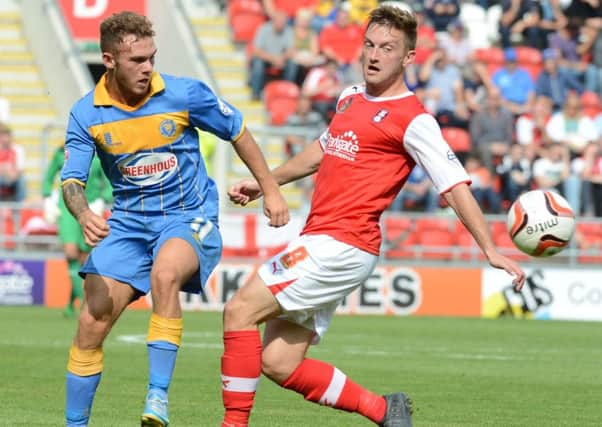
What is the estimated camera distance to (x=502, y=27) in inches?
991

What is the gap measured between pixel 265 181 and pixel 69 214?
32.0 feet

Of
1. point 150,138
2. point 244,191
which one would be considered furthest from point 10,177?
point 244,191

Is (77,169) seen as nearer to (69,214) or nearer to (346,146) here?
(346,146)

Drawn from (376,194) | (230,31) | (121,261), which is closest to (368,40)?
(376,194)

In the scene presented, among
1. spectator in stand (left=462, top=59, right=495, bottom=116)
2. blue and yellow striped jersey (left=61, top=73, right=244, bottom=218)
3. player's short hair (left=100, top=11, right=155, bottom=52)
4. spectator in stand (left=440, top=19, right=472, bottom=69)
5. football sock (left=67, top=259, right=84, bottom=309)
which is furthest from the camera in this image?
spectator in stand (left=440, top=19, right=472, bottom=69)

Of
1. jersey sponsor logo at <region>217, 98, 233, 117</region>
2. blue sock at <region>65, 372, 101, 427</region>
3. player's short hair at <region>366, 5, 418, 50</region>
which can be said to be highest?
player's short hair at <region>366, 5, 418, 50</region>

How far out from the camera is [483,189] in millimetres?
21094

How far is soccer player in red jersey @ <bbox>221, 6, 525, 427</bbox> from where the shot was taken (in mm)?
7023

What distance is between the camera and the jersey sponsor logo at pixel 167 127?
7668mm

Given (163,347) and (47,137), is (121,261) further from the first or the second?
(47,137)

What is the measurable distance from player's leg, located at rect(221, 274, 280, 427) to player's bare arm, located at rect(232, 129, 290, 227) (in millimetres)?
465

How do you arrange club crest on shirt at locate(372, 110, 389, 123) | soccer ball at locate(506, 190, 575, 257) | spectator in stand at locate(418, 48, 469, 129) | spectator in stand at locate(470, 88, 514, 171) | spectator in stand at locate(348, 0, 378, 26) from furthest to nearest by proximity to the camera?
spectator in stand at locate(348, 0, 378, 26), spectator in stand at locate(418, 48, 469, 129), spectator in stand at locate(470, 88, 514, 171), soccer ball at locate(506, 190, 575, 257), club crest on shirt at locate(372, 110, 389, 123)

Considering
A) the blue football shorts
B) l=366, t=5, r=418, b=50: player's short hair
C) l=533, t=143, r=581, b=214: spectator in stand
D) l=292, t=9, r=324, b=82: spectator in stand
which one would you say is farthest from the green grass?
l=292, t=9, r=324, b=82: spectator in stand

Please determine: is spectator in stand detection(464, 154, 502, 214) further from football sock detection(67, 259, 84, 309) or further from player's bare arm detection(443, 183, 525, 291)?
player's bare arm detection(443, 183, 525, 291)
